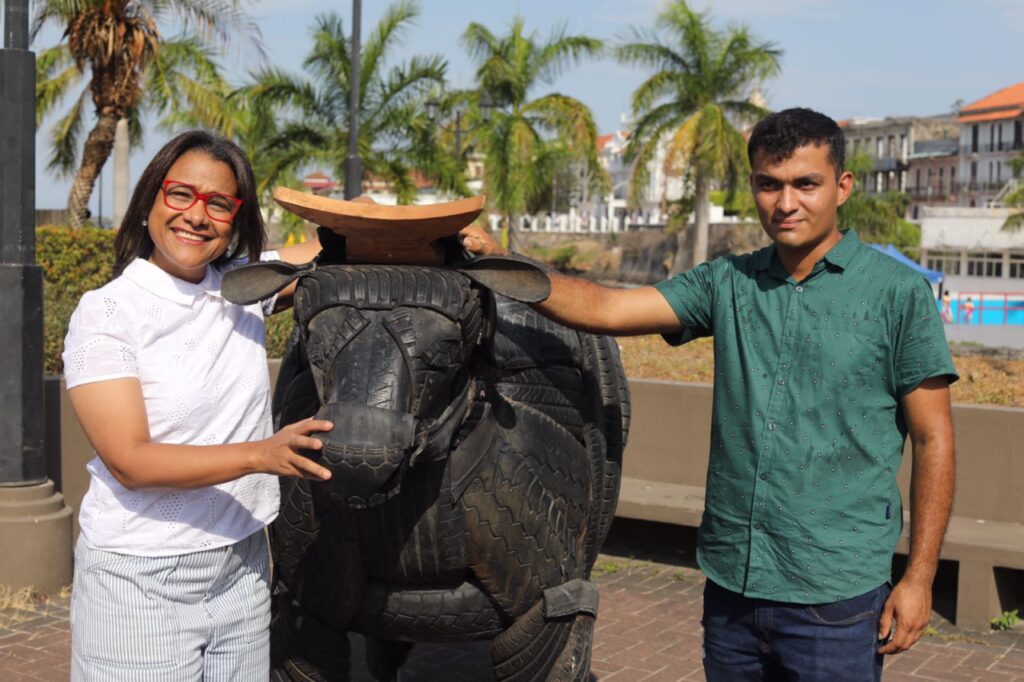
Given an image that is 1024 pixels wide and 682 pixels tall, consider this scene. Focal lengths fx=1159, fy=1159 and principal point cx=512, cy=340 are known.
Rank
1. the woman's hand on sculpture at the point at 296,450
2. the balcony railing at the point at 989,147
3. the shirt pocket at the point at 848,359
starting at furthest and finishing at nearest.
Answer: the balcony railing at the point at 989,147 < the shirt pocket at the point at 848,359 < the woman's hand on sculpture at the point at 296,450

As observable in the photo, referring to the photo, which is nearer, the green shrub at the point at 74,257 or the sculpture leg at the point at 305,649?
the sculpture leg at the point at 305,649

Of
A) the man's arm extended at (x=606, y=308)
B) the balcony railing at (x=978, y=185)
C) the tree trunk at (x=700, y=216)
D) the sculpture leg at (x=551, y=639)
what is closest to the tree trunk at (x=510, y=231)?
the tree trunk at (x=700, y=216)

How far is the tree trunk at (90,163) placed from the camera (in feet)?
65.1

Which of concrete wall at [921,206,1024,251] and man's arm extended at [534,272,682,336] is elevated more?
concrete wall at [921,206,1024,251]

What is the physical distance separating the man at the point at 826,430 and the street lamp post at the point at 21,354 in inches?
168

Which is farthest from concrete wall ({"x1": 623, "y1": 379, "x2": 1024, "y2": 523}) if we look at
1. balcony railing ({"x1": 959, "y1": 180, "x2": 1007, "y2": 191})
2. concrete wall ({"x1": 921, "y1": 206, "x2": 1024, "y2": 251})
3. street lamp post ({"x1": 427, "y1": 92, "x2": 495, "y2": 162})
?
balcony railing ({"x1": 959, "y1": 180, "x2": 1007, "y2": 191})

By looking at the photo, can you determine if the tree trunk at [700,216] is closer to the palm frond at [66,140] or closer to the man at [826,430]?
the palm frond at [66,140]

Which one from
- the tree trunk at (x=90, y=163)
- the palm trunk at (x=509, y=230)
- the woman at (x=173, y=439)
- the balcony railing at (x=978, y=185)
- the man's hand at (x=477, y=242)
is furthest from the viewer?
the balcony railing at (x=978, y=185)

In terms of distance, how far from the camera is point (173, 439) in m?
2.51

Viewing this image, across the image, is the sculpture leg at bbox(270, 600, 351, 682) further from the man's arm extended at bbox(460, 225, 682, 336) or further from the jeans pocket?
the jeans pocket

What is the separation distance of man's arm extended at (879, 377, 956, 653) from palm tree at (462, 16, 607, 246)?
2515cm

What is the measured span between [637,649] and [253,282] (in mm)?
3638

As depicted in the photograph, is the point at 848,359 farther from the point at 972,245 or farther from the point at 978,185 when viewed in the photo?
the point at 978,185

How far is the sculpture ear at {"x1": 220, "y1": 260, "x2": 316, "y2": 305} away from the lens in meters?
2.52
